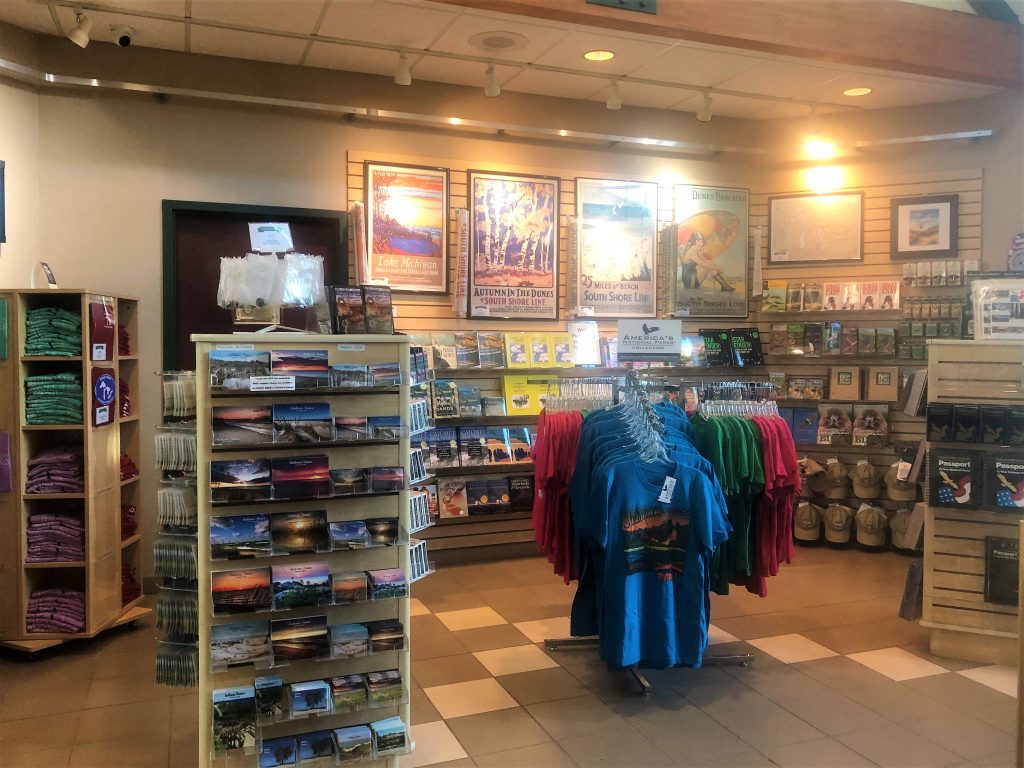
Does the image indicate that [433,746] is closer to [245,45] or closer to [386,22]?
[386,22]

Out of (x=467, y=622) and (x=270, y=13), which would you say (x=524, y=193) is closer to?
(x=270, y=13)

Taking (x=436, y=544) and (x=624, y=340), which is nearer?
(x=624, y=340)

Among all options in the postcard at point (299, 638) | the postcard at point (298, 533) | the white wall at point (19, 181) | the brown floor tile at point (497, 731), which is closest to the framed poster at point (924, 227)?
the brown floor tile at point (497, 731)

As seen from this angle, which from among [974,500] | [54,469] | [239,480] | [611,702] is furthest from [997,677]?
[54,469]

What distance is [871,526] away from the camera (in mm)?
6066

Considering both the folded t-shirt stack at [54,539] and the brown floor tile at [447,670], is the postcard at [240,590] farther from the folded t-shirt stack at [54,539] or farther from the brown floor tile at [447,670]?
the folded t-shirt stack at [54,539]

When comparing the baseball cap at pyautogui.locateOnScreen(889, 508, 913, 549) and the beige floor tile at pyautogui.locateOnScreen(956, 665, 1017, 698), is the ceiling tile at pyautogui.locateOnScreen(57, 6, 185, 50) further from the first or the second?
the baseball cap at pyautogui.locateOnScreen(889, 508, 913, 549)

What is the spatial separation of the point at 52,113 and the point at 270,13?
149cm

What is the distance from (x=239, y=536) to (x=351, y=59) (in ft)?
12.0

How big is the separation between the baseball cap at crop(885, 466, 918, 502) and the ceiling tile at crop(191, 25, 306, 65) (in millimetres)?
5078

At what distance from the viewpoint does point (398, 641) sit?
9.18ft

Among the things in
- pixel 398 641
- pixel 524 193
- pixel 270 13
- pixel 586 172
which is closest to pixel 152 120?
pixel 270 13

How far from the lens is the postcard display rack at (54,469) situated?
402 cm

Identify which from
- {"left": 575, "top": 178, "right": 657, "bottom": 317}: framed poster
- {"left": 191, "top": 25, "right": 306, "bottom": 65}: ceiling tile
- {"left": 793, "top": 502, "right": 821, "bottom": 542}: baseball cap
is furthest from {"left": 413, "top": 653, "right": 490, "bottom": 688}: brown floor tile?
{"left": 191, "top": 25, "right": 306, "bottom": 65}: ceiling tile
